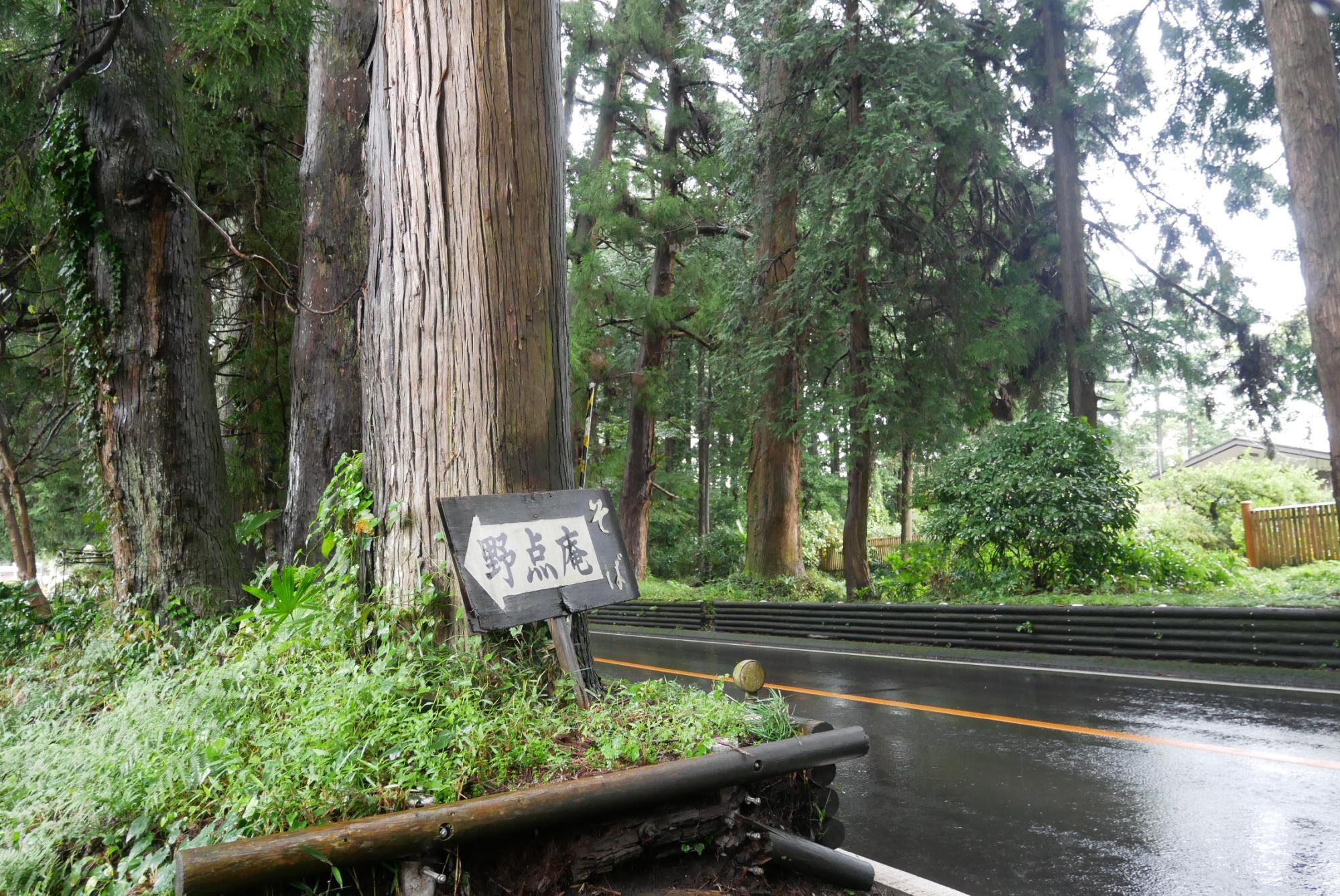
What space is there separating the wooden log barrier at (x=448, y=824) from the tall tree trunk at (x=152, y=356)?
5.30m

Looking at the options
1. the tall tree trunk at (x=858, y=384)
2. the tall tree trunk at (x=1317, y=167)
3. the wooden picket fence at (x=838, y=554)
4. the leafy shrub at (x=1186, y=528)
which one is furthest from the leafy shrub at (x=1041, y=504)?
the wooden picket fence at (x=838, y=554)

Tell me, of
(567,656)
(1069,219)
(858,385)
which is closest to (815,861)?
(567,656)

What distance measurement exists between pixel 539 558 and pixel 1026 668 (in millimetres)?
8349

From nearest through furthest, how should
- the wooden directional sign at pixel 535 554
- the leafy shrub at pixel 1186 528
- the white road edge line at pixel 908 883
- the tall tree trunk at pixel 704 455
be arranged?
the wooden directional sign at pixel 535 554 → the white road edge line at pixel 908 883 → the leafy shrub at pixel 1186 528 → the tall tree trunk at pixel 704 455

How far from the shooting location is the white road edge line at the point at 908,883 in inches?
159

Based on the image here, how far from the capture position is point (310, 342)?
8.58m

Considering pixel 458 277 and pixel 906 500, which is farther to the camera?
pixel 906 500

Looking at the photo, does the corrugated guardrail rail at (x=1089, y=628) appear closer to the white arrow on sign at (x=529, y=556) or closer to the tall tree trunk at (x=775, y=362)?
the tall tree trunk at (x=775, y=362)

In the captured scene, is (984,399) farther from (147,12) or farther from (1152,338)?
(147,12)

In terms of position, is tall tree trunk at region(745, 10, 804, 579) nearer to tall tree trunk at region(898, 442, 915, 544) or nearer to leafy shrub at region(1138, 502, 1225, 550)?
tall tree trunk at region(898, 442, 915, 544)

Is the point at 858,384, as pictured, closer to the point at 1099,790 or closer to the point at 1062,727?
the point at 1062,727

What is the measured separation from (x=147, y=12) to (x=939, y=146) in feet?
37.3

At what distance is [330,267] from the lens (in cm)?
861

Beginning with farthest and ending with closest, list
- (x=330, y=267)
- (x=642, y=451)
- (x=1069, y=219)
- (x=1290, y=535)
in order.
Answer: (x=642, y=451) < (x=1290, y=535) < (x=1069, y=219) < (x=330, y=267)
